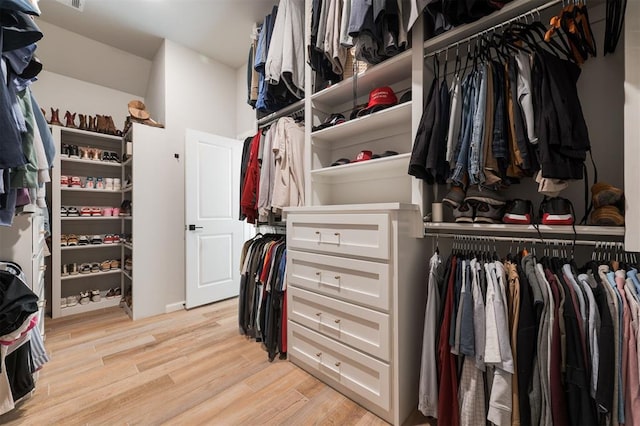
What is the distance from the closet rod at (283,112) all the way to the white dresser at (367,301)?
97cm

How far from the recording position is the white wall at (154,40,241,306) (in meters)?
2.88

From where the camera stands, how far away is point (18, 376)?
1386mm

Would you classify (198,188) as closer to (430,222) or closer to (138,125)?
(138,125)

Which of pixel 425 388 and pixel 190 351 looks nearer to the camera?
pixel 425 388

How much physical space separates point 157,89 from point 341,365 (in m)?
3.39

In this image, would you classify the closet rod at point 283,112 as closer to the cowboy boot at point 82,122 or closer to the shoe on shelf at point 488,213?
the shoe on shelf at point 488,213

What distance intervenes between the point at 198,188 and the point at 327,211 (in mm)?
1980

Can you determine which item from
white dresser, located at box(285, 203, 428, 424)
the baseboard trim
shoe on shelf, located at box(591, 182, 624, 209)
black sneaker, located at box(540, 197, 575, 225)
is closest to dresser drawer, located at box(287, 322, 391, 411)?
white dresser, located at box(285, 203, 428, 424)

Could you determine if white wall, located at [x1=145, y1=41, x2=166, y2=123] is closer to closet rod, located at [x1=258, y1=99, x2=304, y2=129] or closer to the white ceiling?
the white ceiling

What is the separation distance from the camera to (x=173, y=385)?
5.37ft

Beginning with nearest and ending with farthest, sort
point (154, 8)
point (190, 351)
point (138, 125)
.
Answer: point (190, 351)
point (154, 8)
point (138, 125)

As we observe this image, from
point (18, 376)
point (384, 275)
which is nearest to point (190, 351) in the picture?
point (18, 376)

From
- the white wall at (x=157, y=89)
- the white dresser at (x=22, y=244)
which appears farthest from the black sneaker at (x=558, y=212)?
the white wall at (x=157, y=89)

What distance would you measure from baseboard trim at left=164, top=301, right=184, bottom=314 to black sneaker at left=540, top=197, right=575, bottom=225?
3.19m
